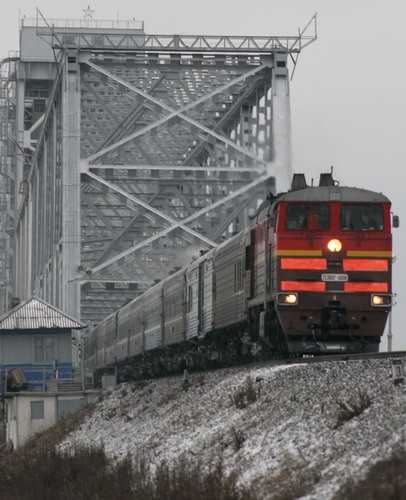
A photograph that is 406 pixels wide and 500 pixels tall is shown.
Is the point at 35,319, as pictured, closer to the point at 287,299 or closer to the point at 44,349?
the point at 44,349

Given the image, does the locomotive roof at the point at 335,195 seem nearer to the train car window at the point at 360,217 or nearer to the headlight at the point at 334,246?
the train car window at the point at 360,217

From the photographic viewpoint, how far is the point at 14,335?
5609 centimetres

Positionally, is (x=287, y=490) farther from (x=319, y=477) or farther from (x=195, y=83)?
(x=195, y=83)

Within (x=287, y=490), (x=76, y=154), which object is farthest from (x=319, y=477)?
(x=76, y=154)

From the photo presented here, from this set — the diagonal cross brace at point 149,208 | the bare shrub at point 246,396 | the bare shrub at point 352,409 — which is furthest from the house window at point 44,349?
the bare shrub at point 352,409

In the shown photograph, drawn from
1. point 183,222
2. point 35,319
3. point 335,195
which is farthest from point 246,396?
point 183,222

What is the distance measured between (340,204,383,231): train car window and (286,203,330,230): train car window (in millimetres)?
300

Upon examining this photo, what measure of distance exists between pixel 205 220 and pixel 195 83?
23.1 ft

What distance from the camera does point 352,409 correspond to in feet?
52.6

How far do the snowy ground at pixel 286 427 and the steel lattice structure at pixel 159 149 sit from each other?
43.8 m

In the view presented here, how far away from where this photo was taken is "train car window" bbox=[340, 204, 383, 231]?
25.8 metres

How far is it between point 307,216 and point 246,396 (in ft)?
18.0

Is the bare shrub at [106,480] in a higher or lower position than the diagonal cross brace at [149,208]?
lower

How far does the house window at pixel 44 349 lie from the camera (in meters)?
56.2
